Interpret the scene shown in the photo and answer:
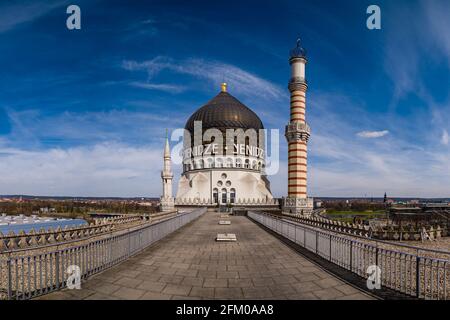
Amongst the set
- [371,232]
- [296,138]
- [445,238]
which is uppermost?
[296,138]

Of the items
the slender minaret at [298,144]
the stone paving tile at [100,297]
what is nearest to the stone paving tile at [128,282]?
the stone paving tile at [100,297]

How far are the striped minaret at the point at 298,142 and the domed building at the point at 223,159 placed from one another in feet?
45.1

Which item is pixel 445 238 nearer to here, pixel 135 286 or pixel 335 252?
pixel 335 252

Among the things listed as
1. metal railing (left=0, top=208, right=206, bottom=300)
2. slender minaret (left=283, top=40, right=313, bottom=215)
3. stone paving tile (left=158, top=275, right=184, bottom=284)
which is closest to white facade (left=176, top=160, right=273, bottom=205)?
slender minaret (left=283, top=40, right=313, bottom=215)

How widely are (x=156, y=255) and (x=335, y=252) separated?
703 cm

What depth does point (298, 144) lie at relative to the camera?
135ft

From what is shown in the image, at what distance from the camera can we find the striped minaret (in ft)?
133

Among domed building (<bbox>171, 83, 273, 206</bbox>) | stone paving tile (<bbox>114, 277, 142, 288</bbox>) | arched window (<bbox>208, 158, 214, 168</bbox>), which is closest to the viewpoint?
stone paving tile (<bbox>114, 277, 142, 288</bbox>)

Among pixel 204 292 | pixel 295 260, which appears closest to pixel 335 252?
pixel 295 260

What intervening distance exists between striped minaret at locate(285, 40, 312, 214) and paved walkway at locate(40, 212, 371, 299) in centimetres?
3105

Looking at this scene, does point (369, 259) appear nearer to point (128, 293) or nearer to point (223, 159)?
point (128, 293)

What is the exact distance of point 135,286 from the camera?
22.0 feet

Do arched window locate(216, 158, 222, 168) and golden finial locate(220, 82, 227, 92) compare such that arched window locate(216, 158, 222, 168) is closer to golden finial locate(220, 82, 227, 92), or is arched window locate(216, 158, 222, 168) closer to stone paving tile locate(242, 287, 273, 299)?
golden finial locate(220, 82, 227, 92)
